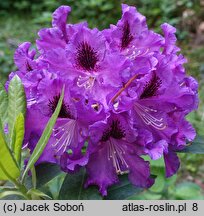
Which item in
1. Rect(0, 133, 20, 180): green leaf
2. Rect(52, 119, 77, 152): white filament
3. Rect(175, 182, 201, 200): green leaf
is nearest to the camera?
Rect(0, 133, 20, 180): green leaf

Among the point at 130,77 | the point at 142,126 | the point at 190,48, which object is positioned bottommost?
the point at 190,48

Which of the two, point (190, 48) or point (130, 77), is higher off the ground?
point (130, 77)

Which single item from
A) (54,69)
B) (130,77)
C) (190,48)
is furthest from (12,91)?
(190,48)

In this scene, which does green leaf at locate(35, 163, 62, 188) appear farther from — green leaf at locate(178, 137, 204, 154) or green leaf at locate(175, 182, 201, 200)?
green leaf at locate(175, 182, 201, 200)

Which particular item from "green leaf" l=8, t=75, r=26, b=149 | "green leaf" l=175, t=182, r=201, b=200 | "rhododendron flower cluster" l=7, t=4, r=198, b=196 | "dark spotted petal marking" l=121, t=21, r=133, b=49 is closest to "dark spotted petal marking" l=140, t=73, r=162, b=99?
"rhododendron flower cluster" l=7, t=4, r=198, b=196

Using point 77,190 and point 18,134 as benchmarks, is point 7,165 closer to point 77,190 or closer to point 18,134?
point 18,134

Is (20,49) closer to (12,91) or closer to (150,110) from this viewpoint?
(12,91)

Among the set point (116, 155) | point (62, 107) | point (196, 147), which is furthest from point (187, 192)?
point (62, 107)
